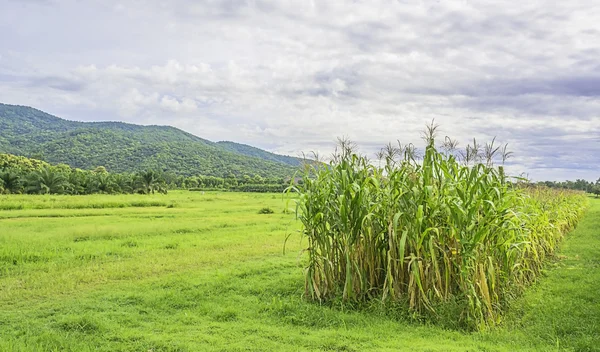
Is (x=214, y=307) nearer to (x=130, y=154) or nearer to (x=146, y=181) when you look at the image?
(x=146, y=181)

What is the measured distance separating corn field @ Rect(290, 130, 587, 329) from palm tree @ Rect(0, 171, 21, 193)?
35282 mm

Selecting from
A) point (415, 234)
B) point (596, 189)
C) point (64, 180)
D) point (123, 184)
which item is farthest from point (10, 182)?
point (596, 189)

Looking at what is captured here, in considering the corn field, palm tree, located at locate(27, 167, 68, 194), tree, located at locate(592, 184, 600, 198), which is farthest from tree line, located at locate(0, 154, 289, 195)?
tree, located at locate(592, 184, 600, 198)

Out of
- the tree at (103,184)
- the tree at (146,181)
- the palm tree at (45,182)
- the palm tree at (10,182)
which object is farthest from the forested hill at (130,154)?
the palm tree at (10,182)

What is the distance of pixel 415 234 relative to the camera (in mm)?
6391

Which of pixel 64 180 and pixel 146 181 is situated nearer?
pixel 64 180

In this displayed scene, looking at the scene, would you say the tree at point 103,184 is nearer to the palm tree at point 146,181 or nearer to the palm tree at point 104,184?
the palm tree at point 104,184

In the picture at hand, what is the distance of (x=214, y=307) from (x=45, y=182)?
3569 cm

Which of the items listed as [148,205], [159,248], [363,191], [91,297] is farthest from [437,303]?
[148,205]

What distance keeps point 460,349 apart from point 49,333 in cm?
525

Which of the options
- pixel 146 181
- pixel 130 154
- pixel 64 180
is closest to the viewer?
pixel 64 180

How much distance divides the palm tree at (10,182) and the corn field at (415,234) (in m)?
35.3

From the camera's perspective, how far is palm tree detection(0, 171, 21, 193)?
34250mm

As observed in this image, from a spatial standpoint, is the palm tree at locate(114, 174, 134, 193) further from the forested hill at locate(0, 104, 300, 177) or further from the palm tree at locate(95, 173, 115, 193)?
the forested hill at locate(0, 104, 300, 177)
